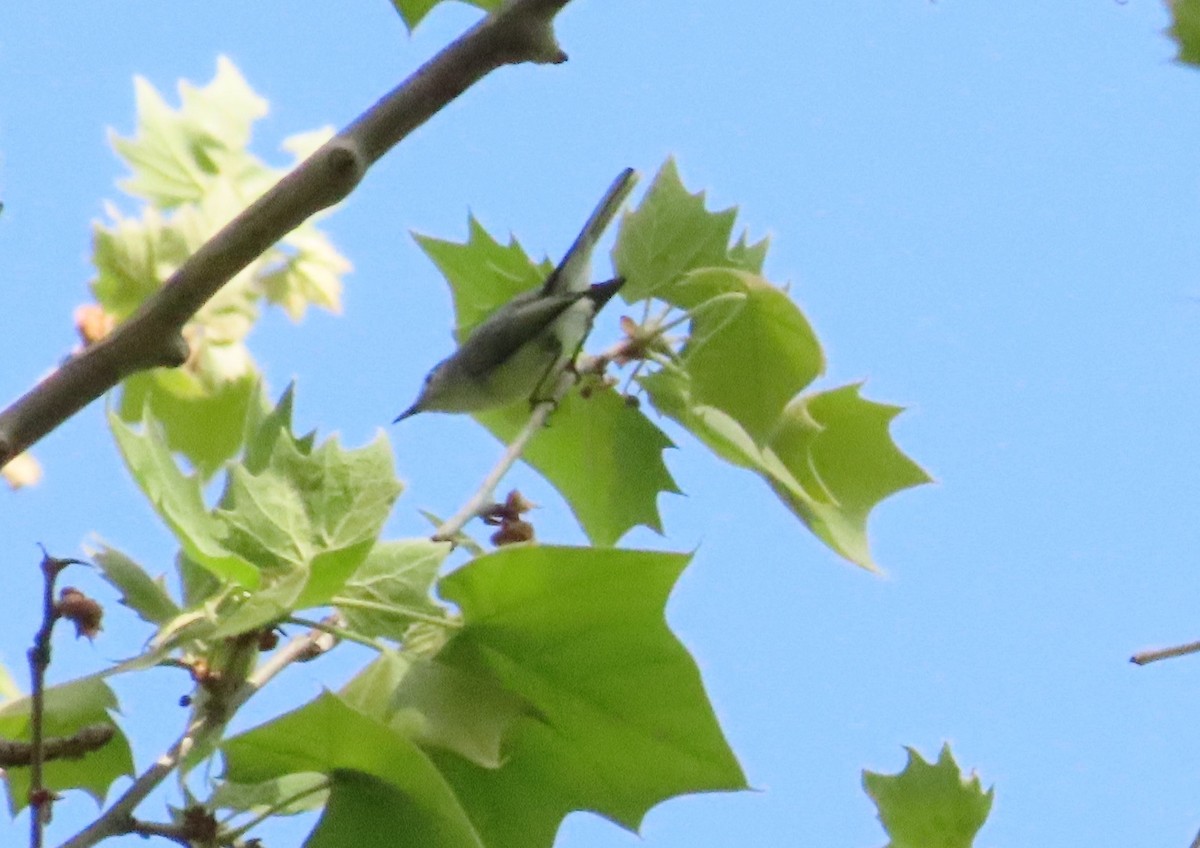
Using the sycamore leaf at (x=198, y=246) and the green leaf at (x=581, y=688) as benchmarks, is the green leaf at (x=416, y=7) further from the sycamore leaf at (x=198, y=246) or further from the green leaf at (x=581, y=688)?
the sycamore leaf at (x=198, y=246)

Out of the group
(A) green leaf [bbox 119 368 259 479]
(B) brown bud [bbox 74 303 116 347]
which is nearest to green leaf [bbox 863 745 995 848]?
(A) green leaf [bbox 119 368 259 479]

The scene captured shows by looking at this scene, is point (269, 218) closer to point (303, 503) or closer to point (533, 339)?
→ point (303, 503)

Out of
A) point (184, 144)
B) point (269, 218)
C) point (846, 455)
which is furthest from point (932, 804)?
point (184, 144)

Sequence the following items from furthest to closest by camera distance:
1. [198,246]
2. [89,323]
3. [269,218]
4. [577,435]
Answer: [198,246], [89,323], [577,435], [269,218]

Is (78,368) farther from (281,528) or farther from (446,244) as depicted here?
(446,244)

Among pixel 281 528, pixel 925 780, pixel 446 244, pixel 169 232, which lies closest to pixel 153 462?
pixel 281 528

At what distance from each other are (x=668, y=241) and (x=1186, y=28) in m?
0.36

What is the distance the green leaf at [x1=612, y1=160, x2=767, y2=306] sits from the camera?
0.97m

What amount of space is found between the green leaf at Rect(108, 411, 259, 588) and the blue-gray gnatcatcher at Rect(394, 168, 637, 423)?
0.22m

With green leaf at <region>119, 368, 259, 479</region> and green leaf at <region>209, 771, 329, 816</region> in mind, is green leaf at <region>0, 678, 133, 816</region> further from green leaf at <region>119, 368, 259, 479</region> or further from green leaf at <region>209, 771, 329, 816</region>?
green leaf at <region>119, 368, 259, 479</region>

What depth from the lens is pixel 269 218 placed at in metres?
0.61

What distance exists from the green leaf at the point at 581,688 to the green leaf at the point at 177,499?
103mm

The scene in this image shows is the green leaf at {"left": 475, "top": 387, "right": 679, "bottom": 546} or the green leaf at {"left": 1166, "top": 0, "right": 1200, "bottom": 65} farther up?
the green leaf at {"left": 1166, "top": 0, "right": 1200, "bottom": 65}

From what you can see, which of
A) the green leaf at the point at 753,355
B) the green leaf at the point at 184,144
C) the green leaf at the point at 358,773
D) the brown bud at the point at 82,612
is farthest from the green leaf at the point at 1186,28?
the green leaf at the point at 184,144
